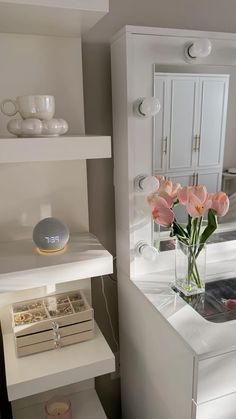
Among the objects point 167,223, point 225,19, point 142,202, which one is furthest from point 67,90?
point 225,19

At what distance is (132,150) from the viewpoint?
4.21 feet

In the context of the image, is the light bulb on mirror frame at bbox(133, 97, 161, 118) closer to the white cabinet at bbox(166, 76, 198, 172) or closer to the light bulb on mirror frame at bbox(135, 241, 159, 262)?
the white cabinet at bbox(166, 76, 198, 172)

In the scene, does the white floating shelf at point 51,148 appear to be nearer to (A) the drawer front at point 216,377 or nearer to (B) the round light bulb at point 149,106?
(B) the round light bulb at point 149,106

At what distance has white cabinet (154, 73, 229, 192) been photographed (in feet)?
4.38

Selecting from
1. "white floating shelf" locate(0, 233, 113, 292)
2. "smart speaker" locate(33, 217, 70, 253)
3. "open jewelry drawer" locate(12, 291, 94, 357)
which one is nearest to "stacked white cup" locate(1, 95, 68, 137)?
"smart speaker" locate(33, 217, 70, 253)

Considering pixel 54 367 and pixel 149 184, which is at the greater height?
pixel 149 184

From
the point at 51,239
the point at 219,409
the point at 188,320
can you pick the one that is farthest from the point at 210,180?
the point at 219,409

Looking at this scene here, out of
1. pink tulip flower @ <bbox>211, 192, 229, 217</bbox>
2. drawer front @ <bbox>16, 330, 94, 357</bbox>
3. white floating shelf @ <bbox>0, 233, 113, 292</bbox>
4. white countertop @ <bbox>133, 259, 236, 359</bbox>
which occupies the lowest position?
drawer front @ <bbox>16, 330, 94, 357</bbox>

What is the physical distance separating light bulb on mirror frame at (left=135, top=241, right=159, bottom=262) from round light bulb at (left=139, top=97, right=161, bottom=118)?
0.49 metres

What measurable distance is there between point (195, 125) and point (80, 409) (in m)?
1.26

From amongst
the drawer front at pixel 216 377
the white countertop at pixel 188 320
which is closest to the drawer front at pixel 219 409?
the drawer front at pixel 216 377

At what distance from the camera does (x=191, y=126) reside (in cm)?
141

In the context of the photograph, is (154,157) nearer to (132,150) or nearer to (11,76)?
(132,150)

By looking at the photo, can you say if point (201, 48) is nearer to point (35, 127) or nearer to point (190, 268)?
point (35, 127)
